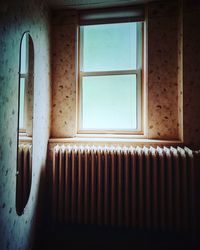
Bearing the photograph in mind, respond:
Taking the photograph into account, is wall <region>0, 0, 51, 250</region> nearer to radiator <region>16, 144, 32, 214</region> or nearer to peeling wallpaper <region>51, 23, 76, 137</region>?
radiator <region>16, 144, 32, 214</region>

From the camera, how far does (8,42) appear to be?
114 centimetres

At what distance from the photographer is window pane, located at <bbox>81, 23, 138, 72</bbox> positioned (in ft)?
6.70

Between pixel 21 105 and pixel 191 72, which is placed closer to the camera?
pixel 21 105

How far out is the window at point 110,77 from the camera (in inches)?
80.2

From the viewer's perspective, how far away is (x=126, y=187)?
64.5 inches

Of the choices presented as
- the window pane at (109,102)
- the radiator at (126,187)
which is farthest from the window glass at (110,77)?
the radiator at (126,187)

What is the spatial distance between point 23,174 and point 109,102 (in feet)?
3.89

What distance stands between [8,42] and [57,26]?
109 centimetres

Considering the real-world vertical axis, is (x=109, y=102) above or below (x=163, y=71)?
below

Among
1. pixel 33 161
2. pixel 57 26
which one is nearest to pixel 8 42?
pixel 33 161

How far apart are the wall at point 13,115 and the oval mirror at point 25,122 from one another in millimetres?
56

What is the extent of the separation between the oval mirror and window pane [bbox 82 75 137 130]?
0.75 metres

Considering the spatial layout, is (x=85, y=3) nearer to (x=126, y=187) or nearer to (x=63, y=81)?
(x=63, y=81)

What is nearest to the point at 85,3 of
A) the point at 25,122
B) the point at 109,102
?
the point at 109,102
